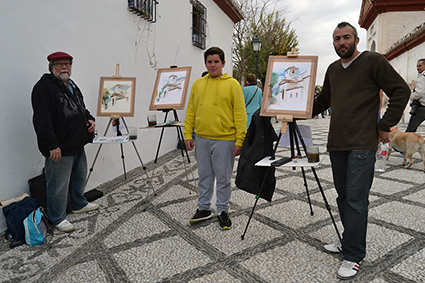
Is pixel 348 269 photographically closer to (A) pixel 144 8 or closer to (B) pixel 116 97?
(B) pixel 116 97

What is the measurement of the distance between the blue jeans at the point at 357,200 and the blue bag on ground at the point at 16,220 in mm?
2608

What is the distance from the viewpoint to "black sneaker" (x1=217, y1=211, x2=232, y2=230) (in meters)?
2.61

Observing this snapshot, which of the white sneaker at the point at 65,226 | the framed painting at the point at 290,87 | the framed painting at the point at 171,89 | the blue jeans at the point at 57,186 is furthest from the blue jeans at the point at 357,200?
the blue jeans at the point at 57,186

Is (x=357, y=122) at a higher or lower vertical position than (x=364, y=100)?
lower

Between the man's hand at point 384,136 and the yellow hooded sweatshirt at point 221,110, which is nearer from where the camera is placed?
the man's hand at point 384,136

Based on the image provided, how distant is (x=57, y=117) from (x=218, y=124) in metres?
1.50

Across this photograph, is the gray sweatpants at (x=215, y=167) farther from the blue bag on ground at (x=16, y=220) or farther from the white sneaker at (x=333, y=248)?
the blue bag on ground at (x=16, y=220)

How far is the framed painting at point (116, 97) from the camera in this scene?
11.8ft

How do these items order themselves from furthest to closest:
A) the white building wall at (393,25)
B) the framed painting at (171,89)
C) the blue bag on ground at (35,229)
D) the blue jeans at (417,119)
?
the white building wall at (393,25) < the blue jeans at (417,119) < the framed painting at (171,89) < the blue bag on ground at (35,229)

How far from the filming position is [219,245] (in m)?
2.34

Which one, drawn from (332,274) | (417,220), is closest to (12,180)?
(332,274)

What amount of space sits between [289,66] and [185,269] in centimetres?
178

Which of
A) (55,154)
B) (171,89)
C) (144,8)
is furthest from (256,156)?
(144,8)

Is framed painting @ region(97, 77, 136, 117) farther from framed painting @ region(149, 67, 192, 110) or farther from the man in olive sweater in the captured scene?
the man in olive sweater
